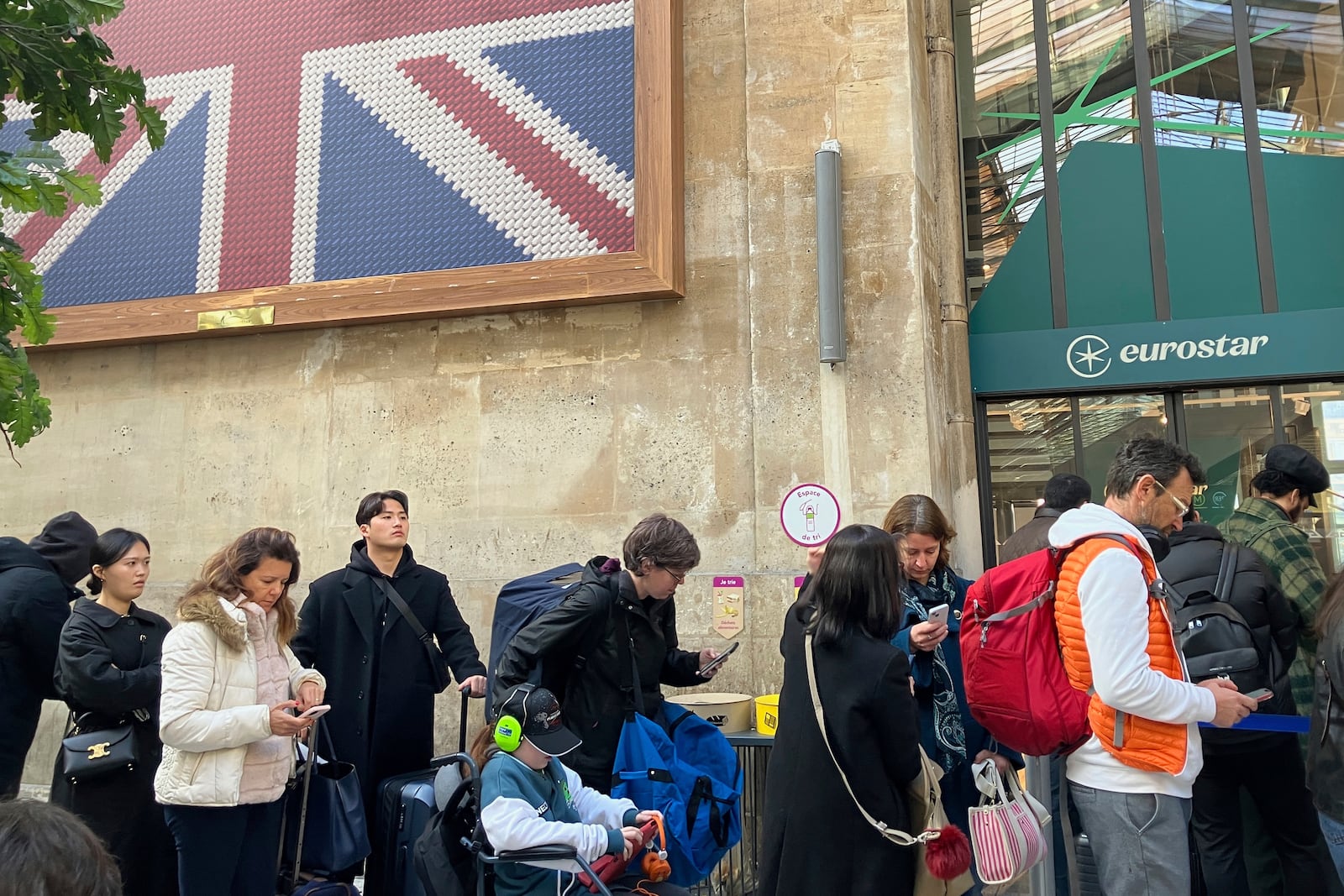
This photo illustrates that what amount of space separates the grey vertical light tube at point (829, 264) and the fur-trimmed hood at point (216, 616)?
3895 millimetres

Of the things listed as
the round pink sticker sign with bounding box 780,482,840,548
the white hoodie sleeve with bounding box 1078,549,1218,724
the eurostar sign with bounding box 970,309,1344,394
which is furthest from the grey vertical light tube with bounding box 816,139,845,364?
the white hoodie sleeve with bounding box 1078,549,1218,724

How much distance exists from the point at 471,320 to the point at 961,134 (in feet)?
13.3

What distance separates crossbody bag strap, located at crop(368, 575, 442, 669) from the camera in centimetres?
502

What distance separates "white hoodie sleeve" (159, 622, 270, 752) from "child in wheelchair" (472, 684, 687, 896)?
828 mm

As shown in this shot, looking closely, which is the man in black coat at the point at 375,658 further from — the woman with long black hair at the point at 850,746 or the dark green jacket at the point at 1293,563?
the dark green jacket at the point at 1293,563

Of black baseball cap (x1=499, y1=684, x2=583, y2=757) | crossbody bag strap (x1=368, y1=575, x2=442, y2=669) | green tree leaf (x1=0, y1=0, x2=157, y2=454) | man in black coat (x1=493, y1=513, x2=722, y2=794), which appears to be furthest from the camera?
crossbody bag strap (x1=368, y1=575, x2=442, y2=669)

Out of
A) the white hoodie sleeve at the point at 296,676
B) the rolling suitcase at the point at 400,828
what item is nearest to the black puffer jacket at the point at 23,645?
the white hoodie sleeve at the point at 296,676

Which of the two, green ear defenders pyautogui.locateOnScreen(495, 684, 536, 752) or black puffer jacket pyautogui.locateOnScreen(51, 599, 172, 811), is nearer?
green ear defenders pyautogui.locateOnScreen(495, 684, 536, 752)

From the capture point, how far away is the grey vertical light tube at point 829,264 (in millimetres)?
6637

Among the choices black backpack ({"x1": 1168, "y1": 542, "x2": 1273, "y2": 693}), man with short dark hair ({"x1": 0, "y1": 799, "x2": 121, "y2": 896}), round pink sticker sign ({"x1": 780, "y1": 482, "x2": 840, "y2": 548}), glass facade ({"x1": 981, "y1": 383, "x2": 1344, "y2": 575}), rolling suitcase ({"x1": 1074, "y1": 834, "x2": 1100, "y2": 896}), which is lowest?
rolling suitcase ({"x1": 1074, "y1": 834, "x2": 1100, "y2": 896})

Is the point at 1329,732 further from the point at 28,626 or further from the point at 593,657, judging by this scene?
the point at 28,626

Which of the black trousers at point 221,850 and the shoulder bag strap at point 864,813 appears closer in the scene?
the shoulder bag strap at point 864,813

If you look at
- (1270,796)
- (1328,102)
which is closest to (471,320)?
(1270,796)

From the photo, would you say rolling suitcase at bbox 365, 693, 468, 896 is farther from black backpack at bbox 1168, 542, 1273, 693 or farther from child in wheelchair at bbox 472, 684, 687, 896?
black backpack at bbox 1168, 542, 1273, 693
